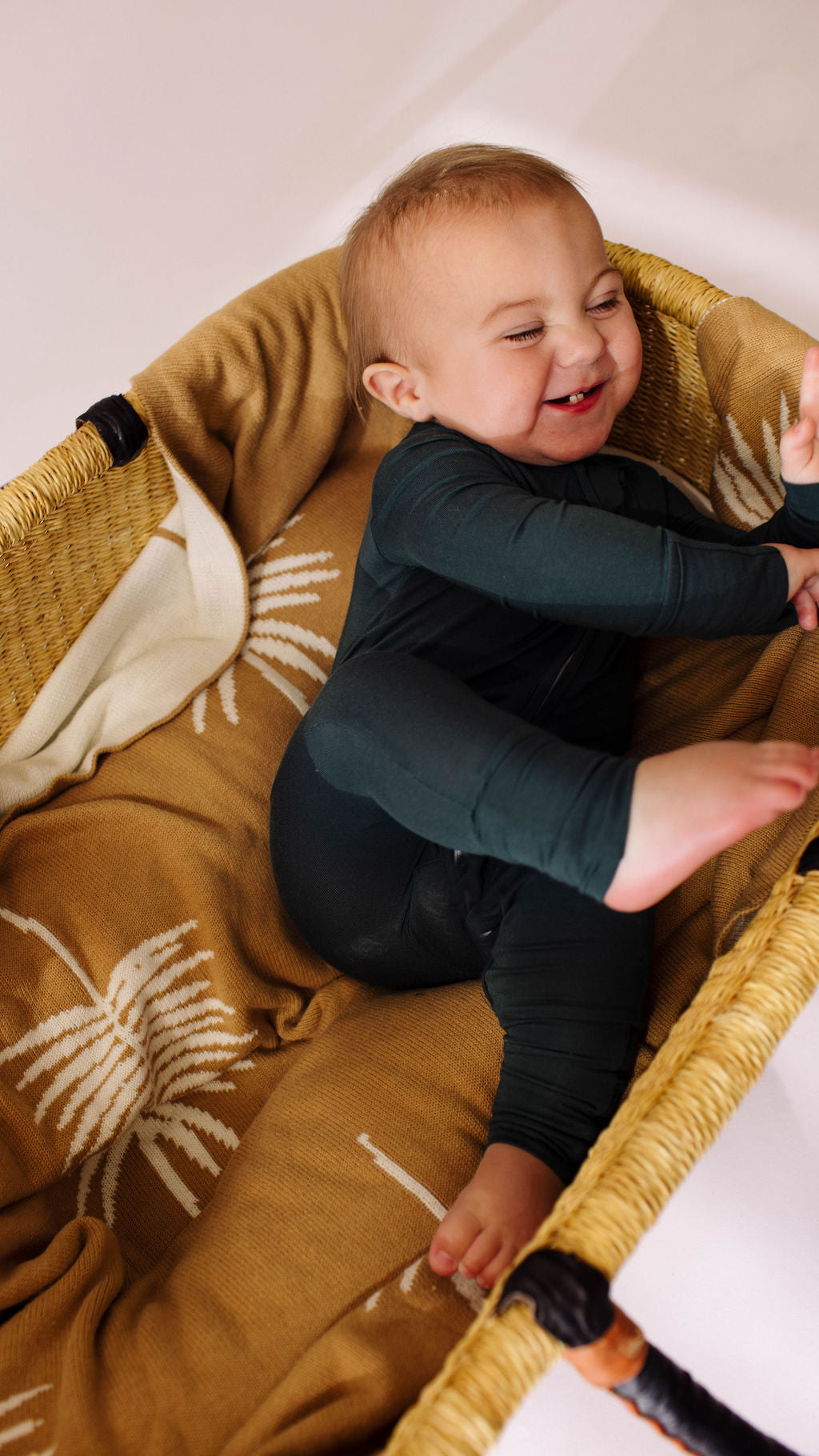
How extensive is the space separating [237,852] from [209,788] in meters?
0.07

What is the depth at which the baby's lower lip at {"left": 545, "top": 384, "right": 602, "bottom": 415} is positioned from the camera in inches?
36.1

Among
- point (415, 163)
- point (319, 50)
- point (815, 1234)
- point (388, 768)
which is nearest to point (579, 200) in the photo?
point (415, 163)

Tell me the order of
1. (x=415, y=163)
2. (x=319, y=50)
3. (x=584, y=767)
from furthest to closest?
(x=319, y=50), (x=415, y=163), (x=584, y=767)

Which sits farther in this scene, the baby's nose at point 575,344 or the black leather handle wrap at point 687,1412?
the baby's nose at point 575,344

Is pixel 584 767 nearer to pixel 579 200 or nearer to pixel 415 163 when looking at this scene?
pixel 579 200

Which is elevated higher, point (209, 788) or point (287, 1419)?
point (209, 788)

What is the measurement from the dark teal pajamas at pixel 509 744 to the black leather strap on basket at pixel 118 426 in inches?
10.0

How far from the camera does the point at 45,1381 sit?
750 millimetres

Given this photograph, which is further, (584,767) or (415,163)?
(415,163)

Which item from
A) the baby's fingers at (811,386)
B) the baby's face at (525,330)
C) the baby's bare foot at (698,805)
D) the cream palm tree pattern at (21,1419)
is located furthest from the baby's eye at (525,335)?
the cream palm tree pattern at (21,1419)

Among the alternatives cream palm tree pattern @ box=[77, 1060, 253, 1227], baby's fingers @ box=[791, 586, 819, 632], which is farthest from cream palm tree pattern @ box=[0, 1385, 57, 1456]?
baby's fingers @ box=[791, 586, 819, 632]

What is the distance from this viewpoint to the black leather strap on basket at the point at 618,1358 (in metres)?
0.56

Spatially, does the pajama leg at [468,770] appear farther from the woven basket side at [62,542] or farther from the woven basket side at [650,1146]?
the woven basket side at [62,542]

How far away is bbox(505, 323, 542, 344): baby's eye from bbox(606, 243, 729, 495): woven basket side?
0.26 m
